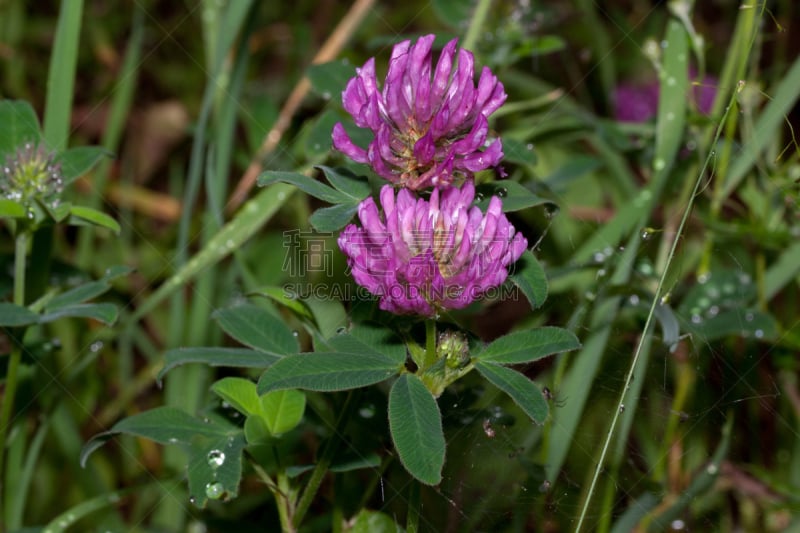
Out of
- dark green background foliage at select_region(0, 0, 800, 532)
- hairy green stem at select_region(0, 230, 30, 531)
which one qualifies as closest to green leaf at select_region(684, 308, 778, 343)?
dark green background foliage at select_region(0, 0, 800, 532)

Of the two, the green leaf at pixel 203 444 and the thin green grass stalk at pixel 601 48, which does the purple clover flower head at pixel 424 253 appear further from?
the thin green grass stalk at pixel 601 48

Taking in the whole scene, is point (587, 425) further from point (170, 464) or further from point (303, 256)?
point (303, 256)

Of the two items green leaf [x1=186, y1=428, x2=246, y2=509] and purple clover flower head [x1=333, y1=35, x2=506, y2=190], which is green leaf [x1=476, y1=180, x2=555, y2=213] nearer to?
purple clover flower head [x1=333, y1=35, x2=506, y2=190]

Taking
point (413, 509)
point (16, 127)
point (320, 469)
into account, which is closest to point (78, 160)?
point (16, 127)

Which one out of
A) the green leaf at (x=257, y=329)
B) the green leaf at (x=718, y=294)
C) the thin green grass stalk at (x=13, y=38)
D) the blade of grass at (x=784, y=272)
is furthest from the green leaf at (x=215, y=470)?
the thin green grass stalk at (x=13, y=38)

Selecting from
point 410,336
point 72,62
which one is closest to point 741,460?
point 410,336
